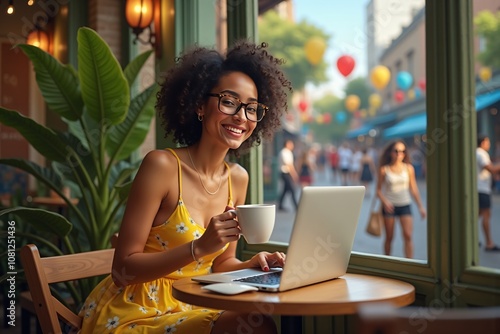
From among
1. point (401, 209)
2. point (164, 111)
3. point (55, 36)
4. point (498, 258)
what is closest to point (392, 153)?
point (401, 209)

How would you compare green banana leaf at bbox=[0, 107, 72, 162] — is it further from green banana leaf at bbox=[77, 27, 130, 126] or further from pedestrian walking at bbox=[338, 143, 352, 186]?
pedestrian walking at bbox=[338, 143, 352, 186]

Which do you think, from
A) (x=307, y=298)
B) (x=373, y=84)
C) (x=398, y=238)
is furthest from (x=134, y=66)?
(x=373, y=84)

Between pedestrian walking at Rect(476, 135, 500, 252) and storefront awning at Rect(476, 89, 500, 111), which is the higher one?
storefront awning at Rect(476, 89, 500, 111)

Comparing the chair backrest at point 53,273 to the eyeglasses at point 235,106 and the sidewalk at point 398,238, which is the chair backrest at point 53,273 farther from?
the sidewalk at point 398,238

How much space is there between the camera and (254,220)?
1785 mm

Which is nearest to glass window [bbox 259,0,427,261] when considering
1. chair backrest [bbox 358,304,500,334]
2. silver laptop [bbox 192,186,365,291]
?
silver laptop [bbox 192,186,365,291]

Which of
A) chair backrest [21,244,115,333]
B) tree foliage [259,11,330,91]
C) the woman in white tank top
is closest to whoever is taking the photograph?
chair backrest [21,244,115,333]

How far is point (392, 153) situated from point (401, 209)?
0.66 metres

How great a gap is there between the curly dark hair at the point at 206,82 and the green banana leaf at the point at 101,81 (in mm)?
875

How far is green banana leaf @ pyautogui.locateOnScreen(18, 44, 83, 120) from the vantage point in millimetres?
3275

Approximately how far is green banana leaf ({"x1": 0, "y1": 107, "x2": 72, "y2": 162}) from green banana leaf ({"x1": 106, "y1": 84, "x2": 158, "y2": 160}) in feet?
1.07

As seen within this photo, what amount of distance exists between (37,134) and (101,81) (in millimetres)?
476

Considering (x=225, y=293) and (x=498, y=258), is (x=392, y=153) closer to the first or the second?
(x=498, y=258)

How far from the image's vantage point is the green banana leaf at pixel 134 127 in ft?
11.8
